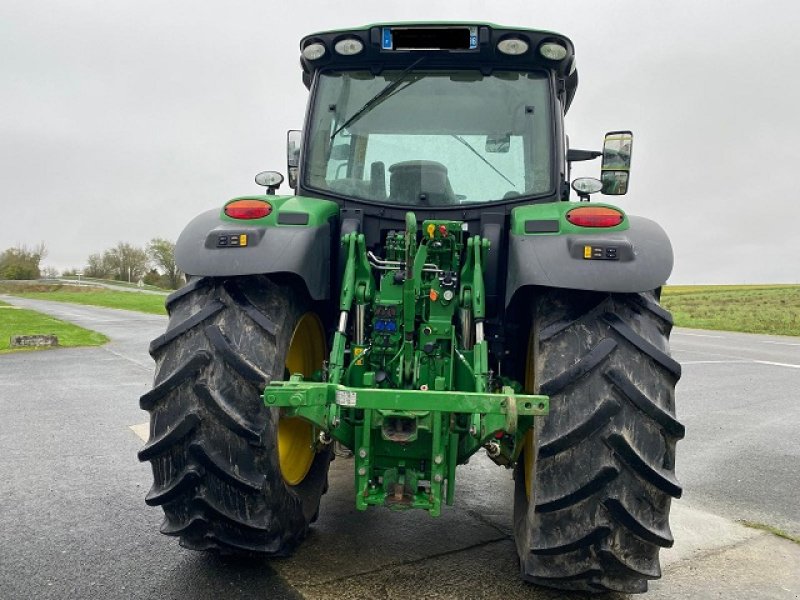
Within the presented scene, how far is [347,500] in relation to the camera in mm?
3998

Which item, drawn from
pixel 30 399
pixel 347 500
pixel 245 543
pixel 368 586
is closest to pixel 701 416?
pixel 347 500

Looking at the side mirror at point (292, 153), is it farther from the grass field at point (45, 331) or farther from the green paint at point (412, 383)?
the grass field at point (45, 331)

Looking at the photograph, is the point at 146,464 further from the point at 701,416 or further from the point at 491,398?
the point at 701,416

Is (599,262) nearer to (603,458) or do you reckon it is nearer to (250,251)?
(603,458)

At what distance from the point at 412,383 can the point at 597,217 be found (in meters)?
1.05

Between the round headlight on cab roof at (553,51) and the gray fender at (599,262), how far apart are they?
1115mm

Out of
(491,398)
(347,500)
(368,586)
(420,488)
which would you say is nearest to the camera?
(491,398)

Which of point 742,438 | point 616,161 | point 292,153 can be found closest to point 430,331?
point 616,161

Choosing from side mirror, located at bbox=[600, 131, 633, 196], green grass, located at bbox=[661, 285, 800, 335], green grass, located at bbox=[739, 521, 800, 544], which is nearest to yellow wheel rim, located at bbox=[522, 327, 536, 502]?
side mirror, located at bbox=[600, 131, 633, 196]

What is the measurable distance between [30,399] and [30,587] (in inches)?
219

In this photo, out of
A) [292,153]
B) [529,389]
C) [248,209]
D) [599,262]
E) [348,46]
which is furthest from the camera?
[292,153]

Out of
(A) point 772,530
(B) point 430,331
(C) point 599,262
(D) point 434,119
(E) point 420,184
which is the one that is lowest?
(A) point 772,530

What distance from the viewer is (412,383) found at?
2883 millimetres

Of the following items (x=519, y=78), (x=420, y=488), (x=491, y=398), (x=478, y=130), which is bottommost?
(x=420, y=488)
